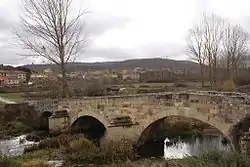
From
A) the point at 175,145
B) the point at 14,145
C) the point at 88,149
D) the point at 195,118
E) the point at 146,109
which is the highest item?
the point at 146,109

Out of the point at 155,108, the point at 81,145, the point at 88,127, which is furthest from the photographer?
the point at 88,127

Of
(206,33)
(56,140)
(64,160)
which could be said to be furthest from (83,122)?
(206,33)

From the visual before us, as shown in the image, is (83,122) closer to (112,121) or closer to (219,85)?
(112,121)

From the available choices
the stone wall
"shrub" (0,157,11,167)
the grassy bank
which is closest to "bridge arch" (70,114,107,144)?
the stone wall

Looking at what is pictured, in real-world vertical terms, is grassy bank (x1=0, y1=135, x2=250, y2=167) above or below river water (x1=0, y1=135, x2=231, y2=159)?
above

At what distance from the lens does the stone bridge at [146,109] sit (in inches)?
495

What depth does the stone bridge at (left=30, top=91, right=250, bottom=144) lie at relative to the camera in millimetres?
12562

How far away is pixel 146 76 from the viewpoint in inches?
2104

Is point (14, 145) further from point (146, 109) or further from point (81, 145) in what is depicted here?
point (146, 109)

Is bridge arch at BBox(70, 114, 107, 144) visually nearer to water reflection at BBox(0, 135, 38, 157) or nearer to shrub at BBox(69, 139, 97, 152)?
water reflection at BBox(0, 135, 38, 157)

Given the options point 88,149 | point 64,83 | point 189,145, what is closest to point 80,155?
point 88,149

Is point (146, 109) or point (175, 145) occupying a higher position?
point (146, 109)

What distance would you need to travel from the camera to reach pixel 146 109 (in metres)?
16.5

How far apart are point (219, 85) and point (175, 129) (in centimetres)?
1260
